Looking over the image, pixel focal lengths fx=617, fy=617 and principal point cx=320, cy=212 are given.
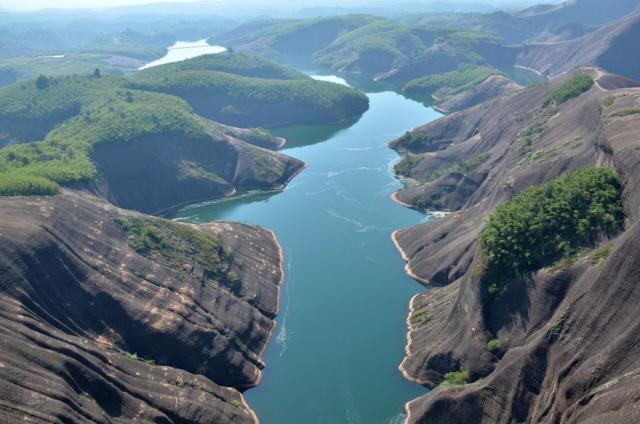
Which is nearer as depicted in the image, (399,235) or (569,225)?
(569,225)

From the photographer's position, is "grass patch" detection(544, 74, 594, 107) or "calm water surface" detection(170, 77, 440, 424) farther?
"grass patch" detection(544, 74, 594, 107)

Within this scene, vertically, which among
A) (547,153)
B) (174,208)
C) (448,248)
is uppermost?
(547,153)

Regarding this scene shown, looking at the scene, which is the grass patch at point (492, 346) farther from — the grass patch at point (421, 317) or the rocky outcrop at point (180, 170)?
the rocky outcrop at point (180, 170)

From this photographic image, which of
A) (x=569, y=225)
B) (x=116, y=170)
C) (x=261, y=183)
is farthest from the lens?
(x=261, y=183)

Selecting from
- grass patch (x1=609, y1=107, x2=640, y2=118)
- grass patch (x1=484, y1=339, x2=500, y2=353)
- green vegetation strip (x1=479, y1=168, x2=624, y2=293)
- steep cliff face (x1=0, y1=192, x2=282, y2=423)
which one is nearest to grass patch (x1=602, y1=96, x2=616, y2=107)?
grass patch (x1=609, y1=107, x2=640, y2=118)

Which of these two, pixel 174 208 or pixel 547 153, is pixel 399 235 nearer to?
pixel 547 153

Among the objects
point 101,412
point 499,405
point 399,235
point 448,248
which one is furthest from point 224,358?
point 399,235

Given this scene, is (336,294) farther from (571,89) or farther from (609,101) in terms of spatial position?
(571,89)

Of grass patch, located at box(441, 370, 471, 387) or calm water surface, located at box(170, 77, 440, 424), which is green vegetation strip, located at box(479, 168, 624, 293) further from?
calm water surface, located at box(170, 77, 440, 424)
